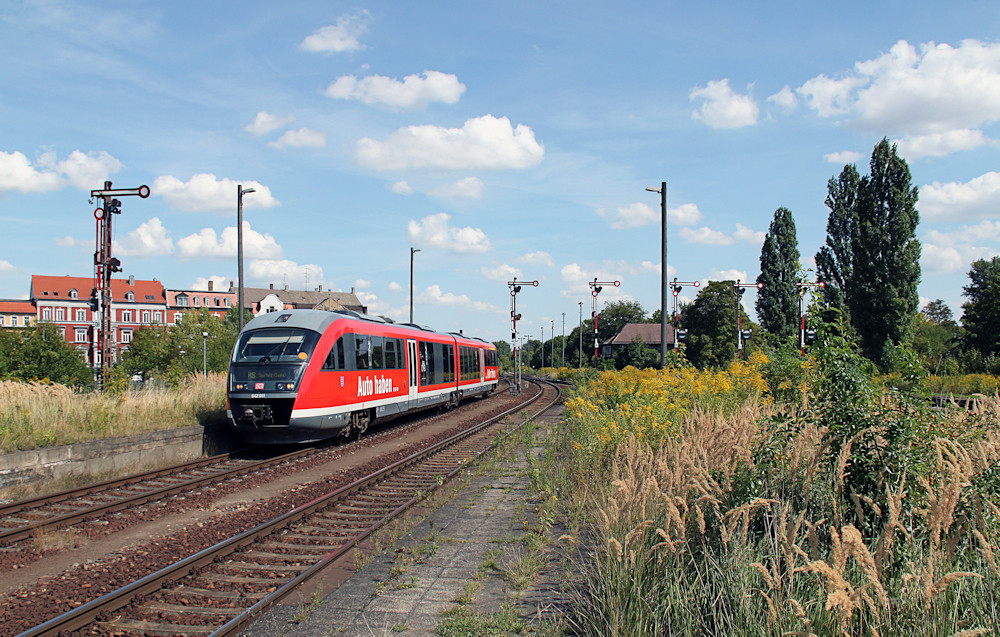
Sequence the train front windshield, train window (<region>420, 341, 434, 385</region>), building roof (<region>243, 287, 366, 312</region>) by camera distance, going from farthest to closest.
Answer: building roof (<region>243, 287, 366, 312</region>) → train window (<region>420, 341, 434, 385</region>) → the train front windshield

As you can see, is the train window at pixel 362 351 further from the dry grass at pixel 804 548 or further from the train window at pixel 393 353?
the dry grass at pixel 804 548

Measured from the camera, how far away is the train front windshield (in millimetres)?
13734

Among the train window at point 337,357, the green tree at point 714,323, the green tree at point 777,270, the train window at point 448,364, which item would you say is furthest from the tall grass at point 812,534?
the green tree at point 777,270

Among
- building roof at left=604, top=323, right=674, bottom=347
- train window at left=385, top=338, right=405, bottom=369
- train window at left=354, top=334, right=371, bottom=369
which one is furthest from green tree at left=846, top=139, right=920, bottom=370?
building roof at left=604, top=323, right=674, bottom=347

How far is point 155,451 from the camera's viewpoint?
41.9 feet

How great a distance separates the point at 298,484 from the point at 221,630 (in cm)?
631

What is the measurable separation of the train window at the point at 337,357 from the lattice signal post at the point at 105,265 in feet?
18.2

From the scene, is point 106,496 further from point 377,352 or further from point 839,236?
point 839,236

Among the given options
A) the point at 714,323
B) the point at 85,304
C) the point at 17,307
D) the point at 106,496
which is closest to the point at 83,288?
the point at 85,304

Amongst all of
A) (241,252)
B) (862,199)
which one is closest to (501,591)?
(241,252)

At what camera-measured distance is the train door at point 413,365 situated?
1991 cm

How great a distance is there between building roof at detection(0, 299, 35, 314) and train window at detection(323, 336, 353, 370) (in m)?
101

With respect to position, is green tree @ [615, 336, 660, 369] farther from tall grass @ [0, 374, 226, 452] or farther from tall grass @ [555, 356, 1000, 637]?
tall grass @ [555, 356, 1000, 637]

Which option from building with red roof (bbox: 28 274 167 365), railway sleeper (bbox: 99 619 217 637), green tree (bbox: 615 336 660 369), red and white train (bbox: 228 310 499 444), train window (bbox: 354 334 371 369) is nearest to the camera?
railway sleeper (bbox: 99 619 217 637)
